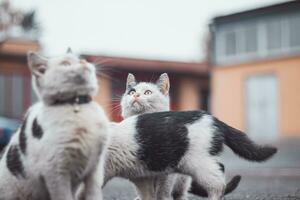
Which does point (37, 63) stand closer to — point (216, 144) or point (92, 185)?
point (92, 185)

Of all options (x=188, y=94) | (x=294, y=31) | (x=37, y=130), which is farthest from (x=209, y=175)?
(x=188, y=94)

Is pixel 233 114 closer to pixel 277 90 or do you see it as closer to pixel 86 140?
pixel 277 90

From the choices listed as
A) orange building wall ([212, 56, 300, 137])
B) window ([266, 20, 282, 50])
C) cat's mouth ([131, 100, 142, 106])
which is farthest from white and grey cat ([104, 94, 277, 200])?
window ([266, 20, 282, 50])

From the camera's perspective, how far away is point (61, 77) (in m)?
4.54

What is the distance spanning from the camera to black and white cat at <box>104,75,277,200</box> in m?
5.58

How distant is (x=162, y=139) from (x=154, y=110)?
0.92m

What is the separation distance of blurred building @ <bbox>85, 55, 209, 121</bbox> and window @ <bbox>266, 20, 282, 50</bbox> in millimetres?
4310

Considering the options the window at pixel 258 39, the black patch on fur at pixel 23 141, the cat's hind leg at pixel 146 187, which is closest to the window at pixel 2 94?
the window at pixel 258 39

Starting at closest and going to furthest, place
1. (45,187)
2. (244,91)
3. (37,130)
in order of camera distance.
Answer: (37,130) < (45,187) < (244,91)

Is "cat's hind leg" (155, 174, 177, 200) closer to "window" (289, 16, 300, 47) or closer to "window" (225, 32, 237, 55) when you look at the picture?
"window" (289, 16, 300, 47)

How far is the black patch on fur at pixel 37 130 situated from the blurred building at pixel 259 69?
23956mm

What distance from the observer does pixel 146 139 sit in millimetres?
5715

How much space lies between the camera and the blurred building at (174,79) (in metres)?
28.5

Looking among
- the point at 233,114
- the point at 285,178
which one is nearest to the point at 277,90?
the point at 233,114
